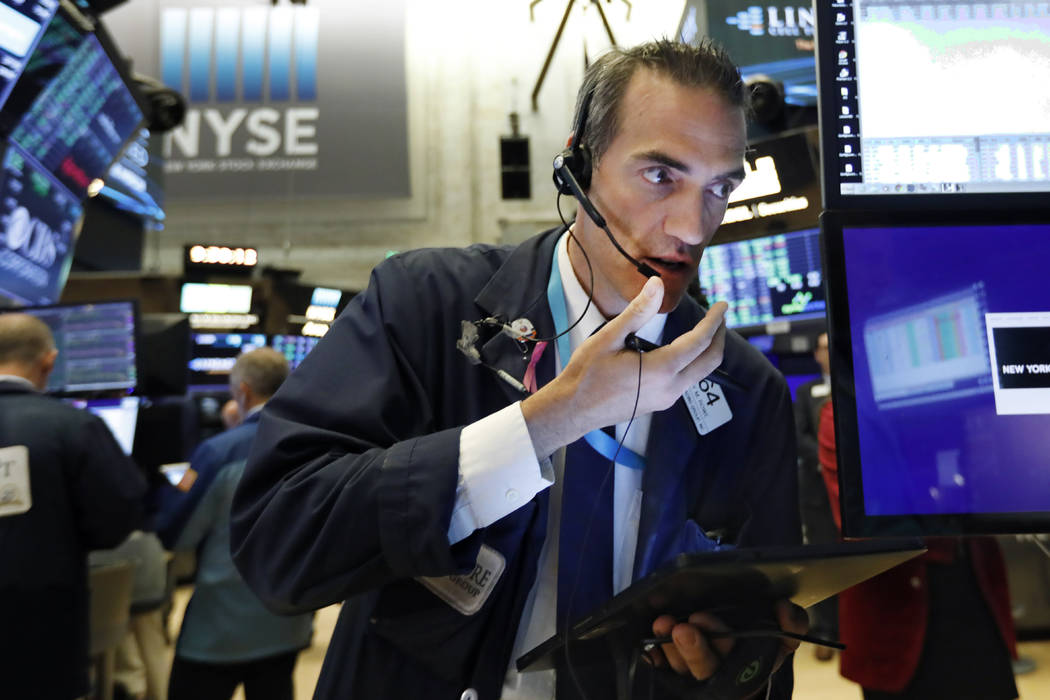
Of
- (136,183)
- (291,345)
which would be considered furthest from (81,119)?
(136,183)

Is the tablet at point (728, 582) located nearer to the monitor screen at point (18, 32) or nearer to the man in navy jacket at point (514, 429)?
the man in navy jacket at point (514, 429)

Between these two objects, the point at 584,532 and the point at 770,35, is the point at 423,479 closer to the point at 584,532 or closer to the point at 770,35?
the point at 584,532

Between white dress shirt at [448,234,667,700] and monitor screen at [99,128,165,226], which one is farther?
monitor screen at [99,128,165,226]

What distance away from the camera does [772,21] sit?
4.28m

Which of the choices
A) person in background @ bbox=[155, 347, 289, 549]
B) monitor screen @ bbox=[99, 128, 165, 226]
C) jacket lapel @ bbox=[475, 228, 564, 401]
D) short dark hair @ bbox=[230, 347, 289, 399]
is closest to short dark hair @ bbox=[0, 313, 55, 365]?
person in background @ bbox=[155, 347, 289, 549]

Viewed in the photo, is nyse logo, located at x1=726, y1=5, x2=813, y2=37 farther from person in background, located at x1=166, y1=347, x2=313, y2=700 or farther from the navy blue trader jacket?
the navy blue trader jacket

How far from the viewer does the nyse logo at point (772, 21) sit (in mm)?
4258

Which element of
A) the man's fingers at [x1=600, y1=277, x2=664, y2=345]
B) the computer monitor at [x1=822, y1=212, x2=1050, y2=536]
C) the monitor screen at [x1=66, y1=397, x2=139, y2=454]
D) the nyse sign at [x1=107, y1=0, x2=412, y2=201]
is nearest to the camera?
the man's fingers at [x1=600, y1=277, x2=664, y2=345]

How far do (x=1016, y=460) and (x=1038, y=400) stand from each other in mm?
83

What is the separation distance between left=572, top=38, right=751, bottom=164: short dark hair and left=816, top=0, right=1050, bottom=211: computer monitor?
7.6 inches

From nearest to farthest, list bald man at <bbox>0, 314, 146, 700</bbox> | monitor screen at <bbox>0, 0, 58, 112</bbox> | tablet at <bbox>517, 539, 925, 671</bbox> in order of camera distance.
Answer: tablet at <bbox>517, 539, 925, 671</bbox>, monitor screen at <bbox>0, 0, 58, 112</bbox>, bald man at <bbox>0, 314, 146, 700</bbox>

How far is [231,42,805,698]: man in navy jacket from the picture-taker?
41.9 inches

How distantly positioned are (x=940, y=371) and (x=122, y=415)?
3.91 meters

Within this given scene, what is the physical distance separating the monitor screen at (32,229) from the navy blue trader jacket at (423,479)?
228 cm
